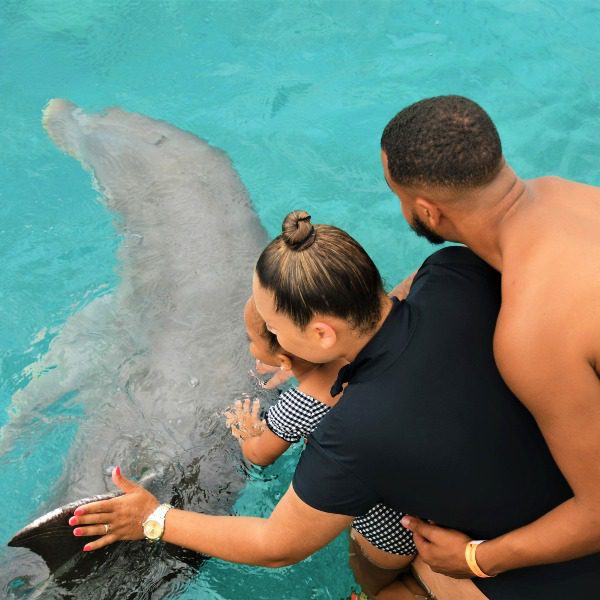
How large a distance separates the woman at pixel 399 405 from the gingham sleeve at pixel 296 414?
0.58 metres

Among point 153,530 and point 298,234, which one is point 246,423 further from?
point 298,234

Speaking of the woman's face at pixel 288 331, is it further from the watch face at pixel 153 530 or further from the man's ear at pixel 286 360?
the watch face at pixel 153 530

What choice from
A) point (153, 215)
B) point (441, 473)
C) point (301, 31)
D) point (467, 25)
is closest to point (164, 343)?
point (153, 215)

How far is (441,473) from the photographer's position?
2.55 meters

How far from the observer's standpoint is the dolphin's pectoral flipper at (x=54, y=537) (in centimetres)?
324

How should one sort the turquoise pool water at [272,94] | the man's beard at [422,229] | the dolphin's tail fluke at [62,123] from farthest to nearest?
1. the dolphin's tail fluke at [62,123]
2. the turquoise pool water at [272,94]
3. the man's beard at [422,229]

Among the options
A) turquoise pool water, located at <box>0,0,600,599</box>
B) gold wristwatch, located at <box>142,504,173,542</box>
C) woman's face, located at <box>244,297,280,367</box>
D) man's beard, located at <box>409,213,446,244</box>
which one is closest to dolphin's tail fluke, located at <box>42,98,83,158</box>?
turquoise pool water, located at <box>0,0,600,599</box>

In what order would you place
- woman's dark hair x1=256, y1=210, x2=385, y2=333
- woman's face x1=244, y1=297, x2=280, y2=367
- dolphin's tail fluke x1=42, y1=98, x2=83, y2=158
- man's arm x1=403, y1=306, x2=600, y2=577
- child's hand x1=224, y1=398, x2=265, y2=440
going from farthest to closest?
dolphin's tail fluke x1=42, y1=98, x2=83, y2=158 → child's hand x1=224, y1=398, x2=265, y2=440 → woman's face x1=244, y1=297, x2=280, y2=367 → woman's dark hair x1=256, y1=210, x2=385, y2=333 → man's arm x1=403, y1=306, x2=600, y2=577

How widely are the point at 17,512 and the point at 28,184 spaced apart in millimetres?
3538

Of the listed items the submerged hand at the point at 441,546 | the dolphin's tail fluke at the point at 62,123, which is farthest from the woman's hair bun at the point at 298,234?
the dolphin's tail fluke at the point at 62,123

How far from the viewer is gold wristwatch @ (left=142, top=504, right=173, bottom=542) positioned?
10.5 ft

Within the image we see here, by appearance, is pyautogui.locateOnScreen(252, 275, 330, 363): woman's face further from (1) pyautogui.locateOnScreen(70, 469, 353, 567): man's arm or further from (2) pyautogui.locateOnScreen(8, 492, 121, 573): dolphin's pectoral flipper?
(2) pyautogui.locateOnScreen(8, 492, 121, 573): dolphin's pectoral flipper

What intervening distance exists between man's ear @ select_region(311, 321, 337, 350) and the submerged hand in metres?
0.84

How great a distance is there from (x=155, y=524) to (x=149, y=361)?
6.25 feet
